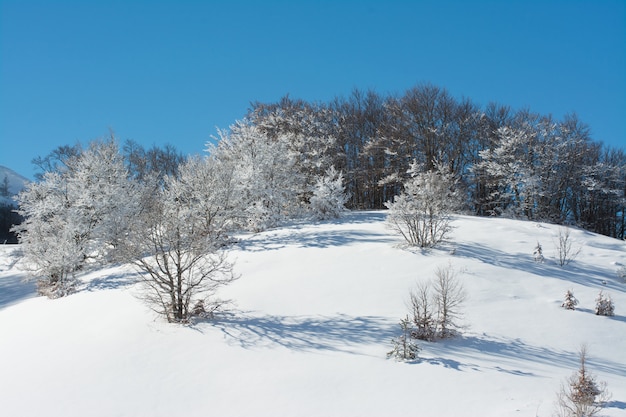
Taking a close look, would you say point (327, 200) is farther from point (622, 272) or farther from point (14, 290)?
point (14, 290)

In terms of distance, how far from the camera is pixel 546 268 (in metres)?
13.7

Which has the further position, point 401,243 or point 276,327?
point 401,243

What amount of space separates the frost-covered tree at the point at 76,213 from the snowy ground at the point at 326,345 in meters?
2.13

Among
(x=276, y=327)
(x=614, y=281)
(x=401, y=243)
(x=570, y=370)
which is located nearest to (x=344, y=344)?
(x=276, y=327)

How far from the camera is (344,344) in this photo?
8.63 metres

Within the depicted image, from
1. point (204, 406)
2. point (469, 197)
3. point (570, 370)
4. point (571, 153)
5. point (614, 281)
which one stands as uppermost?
point (571, 153)

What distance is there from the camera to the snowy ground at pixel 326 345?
6.60 meters

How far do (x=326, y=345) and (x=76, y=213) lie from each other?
53.5 ft

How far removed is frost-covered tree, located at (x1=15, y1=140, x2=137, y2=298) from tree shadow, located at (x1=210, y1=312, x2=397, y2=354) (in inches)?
419

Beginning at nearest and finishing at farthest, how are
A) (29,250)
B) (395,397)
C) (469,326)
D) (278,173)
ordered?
(395,397) < (469,326) < (29,250) < (278,173)

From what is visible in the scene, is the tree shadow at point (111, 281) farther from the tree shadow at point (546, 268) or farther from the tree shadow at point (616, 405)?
the tree shadow at point (616, 405)

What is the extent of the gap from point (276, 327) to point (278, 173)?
17.3 m

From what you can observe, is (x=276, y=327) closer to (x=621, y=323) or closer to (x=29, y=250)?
(x=621, y=323)

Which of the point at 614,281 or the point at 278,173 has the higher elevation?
the point at 278,173
